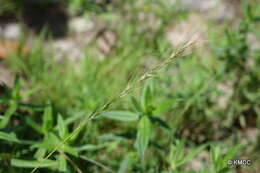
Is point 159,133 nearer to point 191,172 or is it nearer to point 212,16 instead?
point 191,172

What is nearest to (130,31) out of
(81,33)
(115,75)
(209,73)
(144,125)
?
(115,75)

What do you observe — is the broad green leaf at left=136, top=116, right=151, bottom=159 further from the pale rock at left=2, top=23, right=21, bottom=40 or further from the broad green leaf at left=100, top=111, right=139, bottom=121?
the pale rock at left=2, top=23, right=21, bottom=40

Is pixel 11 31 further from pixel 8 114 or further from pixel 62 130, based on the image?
pixel 62 130

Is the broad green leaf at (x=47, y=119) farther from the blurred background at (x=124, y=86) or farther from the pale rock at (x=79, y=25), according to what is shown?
the pale rock at (x=79, y=25)

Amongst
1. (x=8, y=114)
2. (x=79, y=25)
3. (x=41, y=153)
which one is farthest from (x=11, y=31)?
(x=41, y=153)

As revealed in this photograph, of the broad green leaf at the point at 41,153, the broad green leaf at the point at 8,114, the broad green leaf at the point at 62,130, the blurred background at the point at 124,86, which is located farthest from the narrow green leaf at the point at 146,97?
the broad green leaf at the point at 8,114

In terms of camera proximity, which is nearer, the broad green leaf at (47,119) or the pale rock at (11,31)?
the broad green leaf at (47,119)

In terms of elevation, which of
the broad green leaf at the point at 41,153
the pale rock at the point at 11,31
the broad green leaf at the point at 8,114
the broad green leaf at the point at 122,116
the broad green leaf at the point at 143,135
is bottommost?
the broad green leaf at the point at 41,153

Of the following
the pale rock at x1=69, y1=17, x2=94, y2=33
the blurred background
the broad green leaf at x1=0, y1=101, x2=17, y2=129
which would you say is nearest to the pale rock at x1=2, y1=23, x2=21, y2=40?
the blurred background
